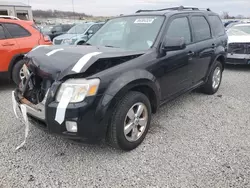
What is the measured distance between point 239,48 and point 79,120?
679cm

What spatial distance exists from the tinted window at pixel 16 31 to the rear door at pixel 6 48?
0.12 m

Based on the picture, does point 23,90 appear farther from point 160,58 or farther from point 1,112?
point 160,58

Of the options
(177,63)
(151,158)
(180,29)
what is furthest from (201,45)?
(151,158)

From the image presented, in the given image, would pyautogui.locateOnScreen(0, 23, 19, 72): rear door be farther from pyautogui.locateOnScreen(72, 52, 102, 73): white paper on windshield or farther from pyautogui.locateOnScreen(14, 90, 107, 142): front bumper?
pyautogui.locateOnScreen(72, 52, 102, 73): white paper on windshield

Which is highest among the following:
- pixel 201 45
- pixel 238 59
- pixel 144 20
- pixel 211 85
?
pixel 144 20

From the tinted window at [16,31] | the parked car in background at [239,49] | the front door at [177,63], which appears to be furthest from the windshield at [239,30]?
the tinted window at [16,31]

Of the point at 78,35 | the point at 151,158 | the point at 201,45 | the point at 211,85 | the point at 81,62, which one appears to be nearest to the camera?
the point at 81,62

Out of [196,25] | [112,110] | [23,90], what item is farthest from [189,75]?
[23,90]

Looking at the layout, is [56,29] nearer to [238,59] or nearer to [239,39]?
[239,39]

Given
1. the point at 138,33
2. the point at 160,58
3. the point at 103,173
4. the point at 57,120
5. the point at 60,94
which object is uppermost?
the point at 138,33

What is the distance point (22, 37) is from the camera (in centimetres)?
593

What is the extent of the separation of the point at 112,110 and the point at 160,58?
1.14 meters

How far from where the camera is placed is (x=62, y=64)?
8.91 ft

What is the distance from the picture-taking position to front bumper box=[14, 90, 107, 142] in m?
2.49
